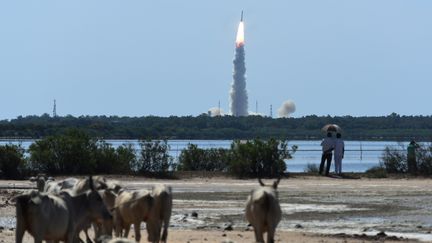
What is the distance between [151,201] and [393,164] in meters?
29.9

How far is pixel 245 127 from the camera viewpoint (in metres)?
147

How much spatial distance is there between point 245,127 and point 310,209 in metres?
114

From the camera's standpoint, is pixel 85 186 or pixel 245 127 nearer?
pixel 85 186

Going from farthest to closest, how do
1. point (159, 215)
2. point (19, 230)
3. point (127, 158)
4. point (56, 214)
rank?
point (127, 158) < point (159, 215) < point (56, 214) < point (19, 230)

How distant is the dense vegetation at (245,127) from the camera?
132 metres

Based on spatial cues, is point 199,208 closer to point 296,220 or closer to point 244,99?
point 296,220

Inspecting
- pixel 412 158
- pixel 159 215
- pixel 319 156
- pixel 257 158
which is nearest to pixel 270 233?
pixel 159 215

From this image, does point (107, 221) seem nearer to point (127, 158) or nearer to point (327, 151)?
point (127, 158)

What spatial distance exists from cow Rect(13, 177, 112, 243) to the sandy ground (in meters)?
2.56

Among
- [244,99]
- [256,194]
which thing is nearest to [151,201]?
[256,194]

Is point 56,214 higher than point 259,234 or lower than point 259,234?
higher

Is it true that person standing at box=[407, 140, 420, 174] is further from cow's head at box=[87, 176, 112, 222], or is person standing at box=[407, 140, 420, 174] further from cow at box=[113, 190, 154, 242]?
cow's head at box=[87, 176, 112, 222]

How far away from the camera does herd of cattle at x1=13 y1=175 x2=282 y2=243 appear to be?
1880cm

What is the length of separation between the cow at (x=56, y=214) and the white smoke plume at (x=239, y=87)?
249 feet
